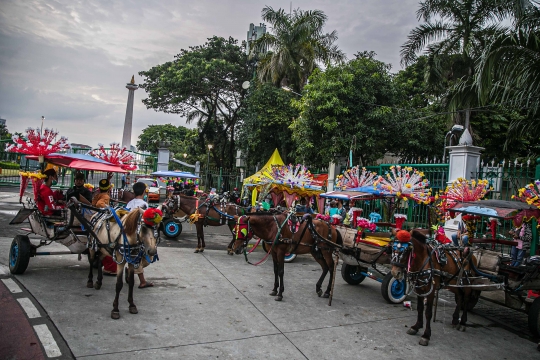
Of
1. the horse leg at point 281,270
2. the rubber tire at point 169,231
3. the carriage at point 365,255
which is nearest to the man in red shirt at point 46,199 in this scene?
the horse leg at point 281,270

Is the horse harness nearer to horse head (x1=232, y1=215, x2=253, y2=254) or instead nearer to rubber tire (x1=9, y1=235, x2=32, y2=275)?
horse head (x1=232, y1=215, x2=253, y2=254)

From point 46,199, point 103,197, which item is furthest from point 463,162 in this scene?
point 46,199

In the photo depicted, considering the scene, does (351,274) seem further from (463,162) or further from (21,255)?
(21,255)

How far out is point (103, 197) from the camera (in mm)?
8188

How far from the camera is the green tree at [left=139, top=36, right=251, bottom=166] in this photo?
26672 millimetres

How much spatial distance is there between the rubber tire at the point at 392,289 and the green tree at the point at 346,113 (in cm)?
877

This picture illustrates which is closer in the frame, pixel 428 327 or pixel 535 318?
pixel 428 327

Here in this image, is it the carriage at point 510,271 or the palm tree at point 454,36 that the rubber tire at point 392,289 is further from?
the palm tree at point 454,36

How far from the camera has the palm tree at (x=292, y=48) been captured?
70.5ft

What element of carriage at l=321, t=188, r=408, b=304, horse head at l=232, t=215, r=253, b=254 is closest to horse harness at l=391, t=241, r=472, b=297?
carriage at l=321, t=188, r=408, b=304

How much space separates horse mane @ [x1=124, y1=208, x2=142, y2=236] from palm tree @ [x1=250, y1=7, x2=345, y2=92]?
17.7m

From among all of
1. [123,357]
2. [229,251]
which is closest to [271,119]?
A: [229,251]

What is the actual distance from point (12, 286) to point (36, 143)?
106 inches

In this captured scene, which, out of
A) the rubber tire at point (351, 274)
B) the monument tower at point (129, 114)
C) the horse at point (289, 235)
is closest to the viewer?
the horse at point (289, 235)
